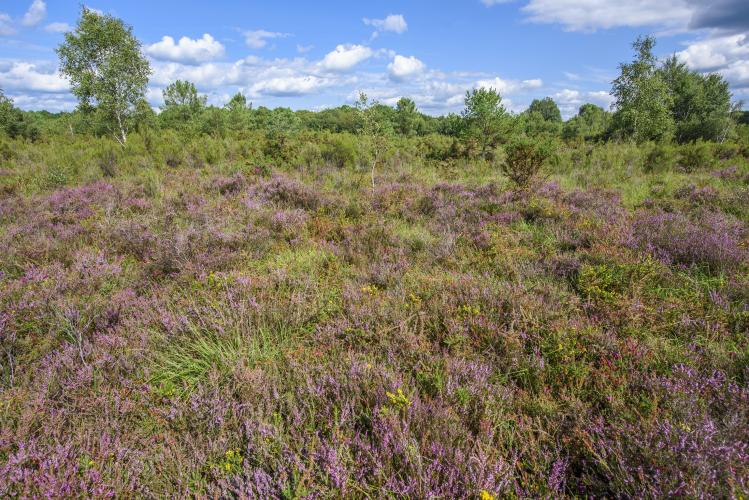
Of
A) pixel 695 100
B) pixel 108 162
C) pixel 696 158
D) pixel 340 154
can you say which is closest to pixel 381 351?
pixel 340 154

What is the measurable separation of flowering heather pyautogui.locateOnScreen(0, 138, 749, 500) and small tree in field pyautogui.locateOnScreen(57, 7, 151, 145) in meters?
18.4

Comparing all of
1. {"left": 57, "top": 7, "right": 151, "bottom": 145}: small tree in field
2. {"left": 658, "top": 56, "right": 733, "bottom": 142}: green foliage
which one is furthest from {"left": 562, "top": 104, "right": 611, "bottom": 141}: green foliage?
{"left": 57, "top": 7, "right": 151, "bottom": 145}: small tree in field

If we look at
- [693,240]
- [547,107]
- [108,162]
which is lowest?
[693,240]

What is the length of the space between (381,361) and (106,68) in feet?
84.1

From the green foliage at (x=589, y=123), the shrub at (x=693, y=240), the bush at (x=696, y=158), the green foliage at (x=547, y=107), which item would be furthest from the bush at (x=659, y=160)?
the green foliage at (x=547, y=107)

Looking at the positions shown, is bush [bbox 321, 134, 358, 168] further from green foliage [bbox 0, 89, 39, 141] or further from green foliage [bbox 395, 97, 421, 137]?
green foliage [bbox 395, 97, 421, 137]

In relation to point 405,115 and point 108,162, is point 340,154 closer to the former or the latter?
point 108,162

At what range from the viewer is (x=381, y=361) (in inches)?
106

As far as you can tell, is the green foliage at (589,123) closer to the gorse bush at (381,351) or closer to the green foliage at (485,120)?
the green foliage at (485,120)

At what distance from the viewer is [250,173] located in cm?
1155

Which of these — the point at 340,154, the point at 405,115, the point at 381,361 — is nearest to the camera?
the point at 381,361

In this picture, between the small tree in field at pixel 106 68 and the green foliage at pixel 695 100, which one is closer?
the small tree in field at pixel 106 68

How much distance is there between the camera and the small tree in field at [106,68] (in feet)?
62.2

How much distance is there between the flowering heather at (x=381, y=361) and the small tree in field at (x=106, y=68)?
1839 cm
